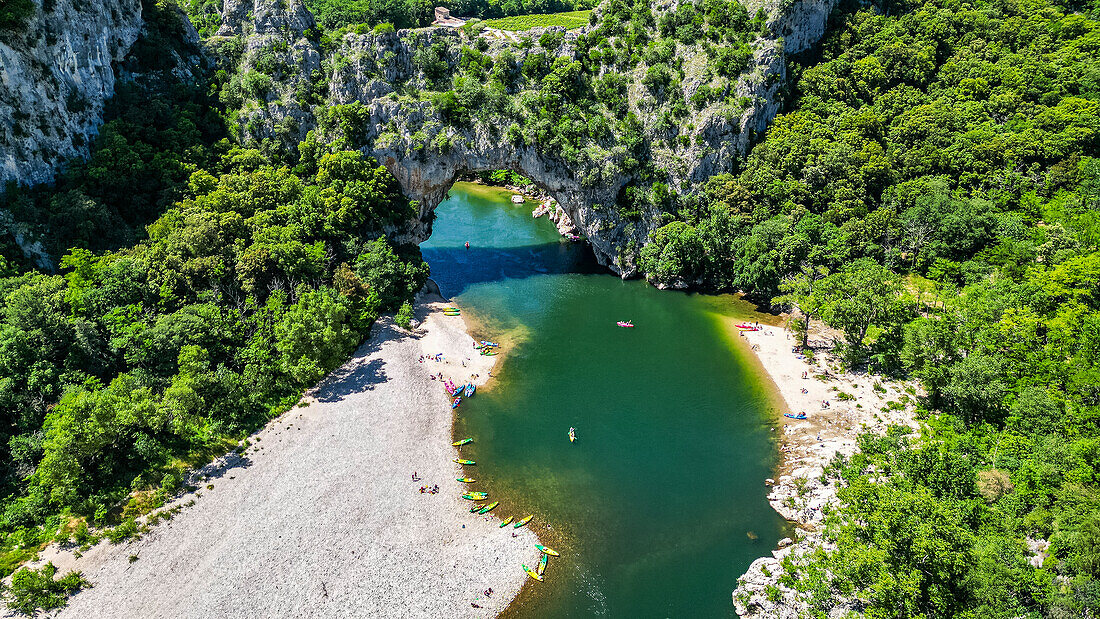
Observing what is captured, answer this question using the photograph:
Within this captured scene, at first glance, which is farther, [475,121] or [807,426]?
[475,121]

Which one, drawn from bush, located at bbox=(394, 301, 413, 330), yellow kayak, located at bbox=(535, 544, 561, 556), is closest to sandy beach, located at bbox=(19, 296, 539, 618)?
yellow kayak, located at bbox=(535, 544, 561, 556)

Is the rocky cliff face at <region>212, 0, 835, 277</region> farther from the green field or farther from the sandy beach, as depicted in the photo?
the sandy beach

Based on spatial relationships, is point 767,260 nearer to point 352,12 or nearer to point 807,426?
point 807,426

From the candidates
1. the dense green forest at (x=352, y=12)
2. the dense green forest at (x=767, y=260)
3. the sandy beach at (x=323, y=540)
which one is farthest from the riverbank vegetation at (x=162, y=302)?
the dense green forest at (x=352, y=12)

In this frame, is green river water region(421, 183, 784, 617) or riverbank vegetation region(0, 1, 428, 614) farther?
riverbank vegetation region(0, 1, 428, 614)

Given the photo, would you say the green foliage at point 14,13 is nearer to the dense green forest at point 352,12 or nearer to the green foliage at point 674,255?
the dense green forest at point 352,12

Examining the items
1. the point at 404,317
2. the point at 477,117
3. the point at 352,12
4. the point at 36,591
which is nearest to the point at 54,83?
the point at 352,12
